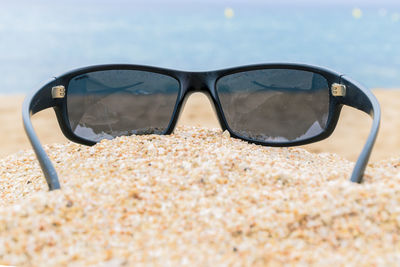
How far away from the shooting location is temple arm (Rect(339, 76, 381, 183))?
979 millimetres

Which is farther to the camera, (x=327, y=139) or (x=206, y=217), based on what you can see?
(x=327, y=139)

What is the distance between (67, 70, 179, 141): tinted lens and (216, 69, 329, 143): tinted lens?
24cm

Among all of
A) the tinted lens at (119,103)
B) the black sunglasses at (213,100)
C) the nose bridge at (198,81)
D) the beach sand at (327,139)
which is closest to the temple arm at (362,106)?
the black sunglasses at (213,100)

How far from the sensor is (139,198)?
93 centimetres

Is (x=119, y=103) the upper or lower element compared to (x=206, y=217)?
upper

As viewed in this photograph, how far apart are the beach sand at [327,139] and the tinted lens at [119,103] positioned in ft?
1.49

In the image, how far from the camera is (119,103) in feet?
5.25

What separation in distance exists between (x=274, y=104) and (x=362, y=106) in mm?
381

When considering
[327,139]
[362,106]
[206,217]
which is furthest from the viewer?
[327,139]

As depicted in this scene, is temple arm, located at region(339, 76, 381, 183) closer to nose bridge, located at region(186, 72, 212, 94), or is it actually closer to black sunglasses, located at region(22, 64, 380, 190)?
black sunglasses, located at region(22, 64, 380, 190)

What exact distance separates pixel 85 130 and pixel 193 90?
454 millimetres

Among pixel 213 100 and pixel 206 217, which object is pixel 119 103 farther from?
pixel 206 217

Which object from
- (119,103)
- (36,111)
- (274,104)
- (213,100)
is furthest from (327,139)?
(36,111)

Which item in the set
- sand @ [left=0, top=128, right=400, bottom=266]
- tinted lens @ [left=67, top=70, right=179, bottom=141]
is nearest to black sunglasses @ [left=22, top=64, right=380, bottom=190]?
tinted lens @ [left=67, top=70, right=179, bottom=141]
